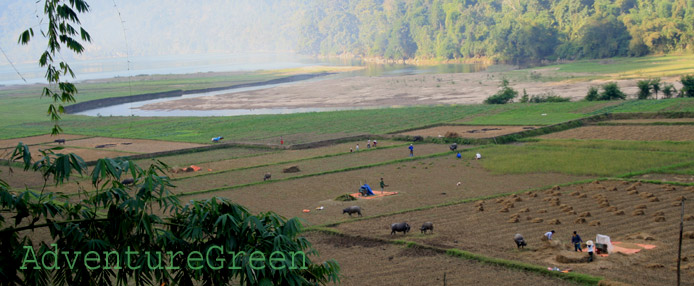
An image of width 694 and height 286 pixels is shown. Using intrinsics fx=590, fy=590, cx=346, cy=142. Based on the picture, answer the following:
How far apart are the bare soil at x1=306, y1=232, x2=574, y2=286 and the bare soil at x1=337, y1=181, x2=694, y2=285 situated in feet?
2.96

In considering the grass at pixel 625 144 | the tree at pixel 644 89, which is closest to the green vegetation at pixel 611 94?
the tree at pixel 644 89

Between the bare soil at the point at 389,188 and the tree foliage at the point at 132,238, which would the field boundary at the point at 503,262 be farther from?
the tree foliage at the point at 132,238

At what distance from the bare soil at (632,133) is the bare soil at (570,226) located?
486 inches

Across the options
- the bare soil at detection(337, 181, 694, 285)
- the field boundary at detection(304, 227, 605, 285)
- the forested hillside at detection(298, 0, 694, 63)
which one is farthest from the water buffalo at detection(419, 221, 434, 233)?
the forested hillside at detection(298, 0, 694, 63)

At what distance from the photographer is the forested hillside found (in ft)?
318

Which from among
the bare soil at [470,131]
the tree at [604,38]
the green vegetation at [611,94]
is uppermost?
the tree at [604,38]

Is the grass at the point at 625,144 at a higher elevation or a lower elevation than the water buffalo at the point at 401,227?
lower

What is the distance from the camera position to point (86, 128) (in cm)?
5909

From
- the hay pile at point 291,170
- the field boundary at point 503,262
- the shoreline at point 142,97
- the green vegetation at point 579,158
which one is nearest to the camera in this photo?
the field boundary at point 503,262

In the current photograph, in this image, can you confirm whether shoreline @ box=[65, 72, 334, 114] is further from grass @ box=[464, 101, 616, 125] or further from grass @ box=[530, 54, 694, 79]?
grass @ box=[464, 101, 616, 125]

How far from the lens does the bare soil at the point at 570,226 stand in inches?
556

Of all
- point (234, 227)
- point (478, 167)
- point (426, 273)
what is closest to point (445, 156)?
point (478, 167)

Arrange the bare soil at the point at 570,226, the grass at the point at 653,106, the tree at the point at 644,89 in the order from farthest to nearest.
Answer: the tree at the point at 644,89 < the grass at the point at 653,106 < the bare soil at the point at 570,226

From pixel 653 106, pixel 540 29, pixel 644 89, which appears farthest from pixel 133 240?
pixel 540 29
